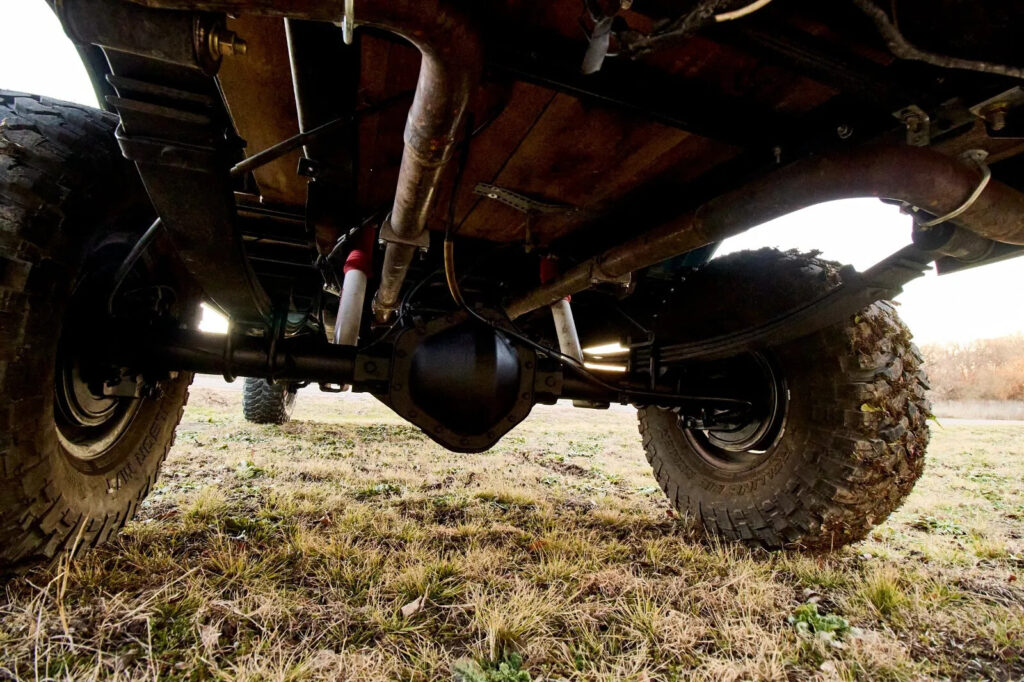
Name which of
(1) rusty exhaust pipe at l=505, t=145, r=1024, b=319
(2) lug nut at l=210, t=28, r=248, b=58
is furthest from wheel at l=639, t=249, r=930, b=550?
(2) lug nut at l=210, t=28, r=248, b=58

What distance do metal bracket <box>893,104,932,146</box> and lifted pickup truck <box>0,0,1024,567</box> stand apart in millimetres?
11

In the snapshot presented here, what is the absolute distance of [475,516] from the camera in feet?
7.58

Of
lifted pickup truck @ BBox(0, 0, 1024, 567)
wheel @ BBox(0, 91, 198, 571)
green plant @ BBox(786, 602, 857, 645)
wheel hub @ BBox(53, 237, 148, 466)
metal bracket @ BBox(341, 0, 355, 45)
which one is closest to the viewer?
metal bracket @ BBox(341, 0, 355, 45)

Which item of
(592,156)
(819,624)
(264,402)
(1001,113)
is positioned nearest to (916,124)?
(1001,113)

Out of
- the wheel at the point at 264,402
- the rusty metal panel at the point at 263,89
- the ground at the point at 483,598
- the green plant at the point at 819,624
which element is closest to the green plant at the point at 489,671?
the ground at the point at 483,598

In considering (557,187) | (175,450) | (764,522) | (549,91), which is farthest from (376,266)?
(175,450)

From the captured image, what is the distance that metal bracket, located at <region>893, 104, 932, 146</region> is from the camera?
1015 mm

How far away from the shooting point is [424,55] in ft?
2.67

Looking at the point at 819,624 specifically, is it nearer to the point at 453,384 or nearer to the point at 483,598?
the point at 483,598

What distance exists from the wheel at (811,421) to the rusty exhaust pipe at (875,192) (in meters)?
0.73

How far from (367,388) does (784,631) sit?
1501mm

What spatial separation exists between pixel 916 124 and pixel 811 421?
1170 millimetres

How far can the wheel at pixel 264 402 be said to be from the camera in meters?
5.54

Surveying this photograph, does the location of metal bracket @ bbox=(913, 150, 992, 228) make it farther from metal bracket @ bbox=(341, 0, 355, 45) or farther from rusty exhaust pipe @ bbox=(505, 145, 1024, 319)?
metal bracket @ bbox=(341, 0, 355, 45)
